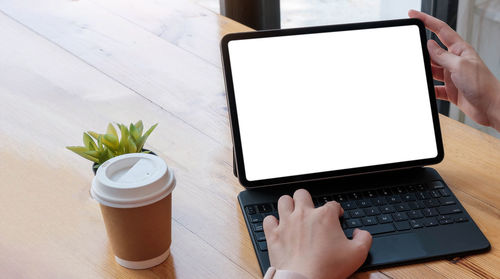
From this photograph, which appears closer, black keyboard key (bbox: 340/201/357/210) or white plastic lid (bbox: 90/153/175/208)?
white plastic lid (bbox: 90/153/175/208)

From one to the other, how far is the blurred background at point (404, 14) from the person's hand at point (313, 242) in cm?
44

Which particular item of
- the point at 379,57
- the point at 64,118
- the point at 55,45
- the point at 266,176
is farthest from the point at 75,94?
the point at 379,57

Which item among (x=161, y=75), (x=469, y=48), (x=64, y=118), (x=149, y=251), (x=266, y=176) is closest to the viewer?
(x=149, y=251)

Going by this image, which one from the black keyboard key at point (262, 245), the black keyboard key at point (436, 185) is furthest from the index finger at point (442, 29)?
the black keyboard key at point (262, 245)

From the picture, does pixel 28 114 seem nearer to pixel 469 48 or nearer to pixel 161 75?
pixel 161 75

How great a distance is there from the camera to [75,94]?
4.10ft

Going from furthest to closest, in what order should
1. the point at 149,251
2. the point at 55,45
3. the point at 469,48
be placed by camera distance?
the point at 55,45, the point at 469,48, the point at 149,251

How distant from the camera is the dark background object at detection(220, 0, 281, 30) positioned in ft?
6.14

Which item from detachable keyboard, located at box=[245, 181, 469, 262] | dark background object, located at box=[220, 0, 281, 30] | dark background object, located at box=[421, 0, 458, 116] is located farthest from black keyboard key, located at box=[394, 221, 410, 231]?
dark background object, located at box=[220, 0, 281, 30]

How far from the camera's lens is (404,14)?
6.06 ft

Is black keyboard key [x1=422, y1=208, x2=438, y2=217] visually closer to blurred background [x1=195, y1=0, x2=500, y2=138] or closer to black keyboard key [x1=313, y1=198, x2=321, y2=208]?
black keyboard key [x1=313, y1=198, x2=321, y2=208]

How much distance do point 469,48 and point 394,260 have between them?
0.42 m

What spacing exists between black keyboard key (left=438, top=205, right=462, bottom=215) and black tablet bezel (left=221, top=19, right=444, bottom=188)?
0.28ft

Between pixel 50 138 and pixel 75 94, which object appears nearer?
pixel 50 138
